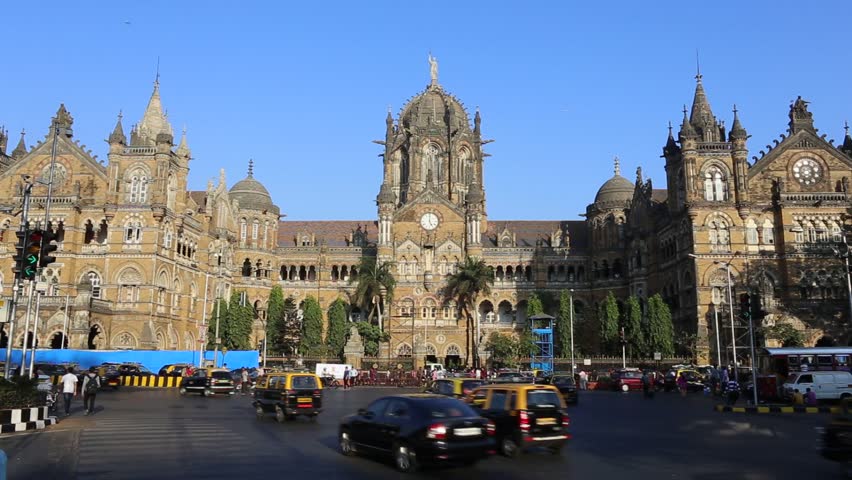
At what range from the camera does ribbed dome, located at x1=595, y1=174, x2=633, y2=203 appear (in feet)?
259

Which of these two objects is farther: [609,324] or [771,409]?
[609,324]

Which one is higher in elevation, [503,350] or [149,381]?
[503,350]

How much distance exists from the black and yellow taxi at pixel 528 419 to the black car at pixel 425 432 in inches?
90.3

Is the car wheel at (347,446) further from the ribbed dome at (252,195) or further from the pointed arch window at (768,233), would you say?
the ribbed dome at (252,195)

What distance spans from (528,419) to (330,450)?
4.84m

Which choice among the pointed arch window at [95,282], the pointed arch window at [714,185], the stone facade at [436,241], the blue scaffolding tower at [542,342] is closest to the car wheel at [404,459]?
the blue scaffolding tower at [542,342]

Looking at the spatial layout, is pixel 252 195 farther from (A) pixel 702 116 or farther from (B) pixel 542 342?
(A) pixel 702 116

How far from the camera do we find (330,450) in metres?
16.8

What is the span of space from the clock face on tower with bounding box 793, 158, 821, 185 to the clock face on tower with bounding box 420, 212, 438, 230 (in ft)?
116

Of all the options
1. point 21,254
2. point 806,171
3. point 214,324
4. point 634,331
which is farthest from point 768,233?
point 21,254

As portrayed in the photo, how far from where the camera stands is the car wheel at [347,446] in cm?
1591

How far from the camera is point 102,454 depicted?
15992mm

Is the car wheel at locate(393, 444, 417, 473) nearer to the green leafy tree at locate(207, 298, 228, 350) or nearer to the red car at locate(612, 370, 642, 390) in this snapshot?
the red car at locate(612, 370, 642, 390)

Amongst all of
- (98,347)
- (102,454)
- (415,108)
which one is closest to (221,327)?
(98,347)
